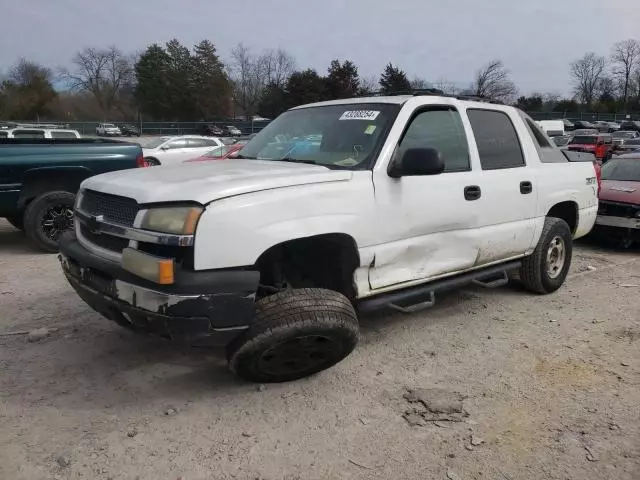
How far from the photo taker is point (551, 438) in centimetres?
300

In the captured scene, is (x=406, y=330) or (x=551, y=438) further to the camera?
(x=406, y=330)

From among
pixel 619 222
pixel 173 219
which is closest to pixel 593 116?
pixel 619 222

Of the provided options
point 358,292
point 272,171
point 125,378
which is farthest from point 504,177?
point 125,378

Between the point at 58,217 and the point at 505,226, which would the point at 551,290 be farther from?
the point at 58,217

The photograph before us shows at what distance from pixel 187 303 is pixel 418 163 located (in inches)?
67.9

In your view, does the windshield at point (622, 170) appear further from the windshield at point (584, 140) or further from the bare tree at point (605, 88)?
the bare tree at point (605, 88)

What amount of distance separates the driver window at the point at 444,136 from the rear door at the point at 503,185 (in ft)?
0.60

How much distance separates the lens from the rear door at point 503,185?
4.48 m

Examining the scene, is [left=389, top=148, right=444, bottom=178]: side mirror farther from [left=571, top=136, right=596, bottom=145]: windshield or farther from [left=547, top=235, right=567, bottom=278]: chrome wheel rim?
[left=571, top=136, right=596, bottom=145]: windshield

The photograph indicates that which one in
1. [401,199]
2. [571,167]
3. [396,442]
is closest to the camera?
[396,442]

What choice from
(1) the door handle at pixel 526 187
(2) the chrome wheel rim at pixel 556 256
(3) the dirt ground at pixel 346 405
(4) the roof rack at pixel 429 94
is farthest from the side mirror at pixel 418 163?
(2) the chrome wheel rim at pixel 556 256

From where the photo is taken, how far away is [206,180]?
3.21 m

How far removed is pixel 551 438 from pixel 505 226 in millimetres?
2058

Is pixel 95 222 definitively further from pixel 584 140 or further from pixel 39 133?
pixel 584 140
